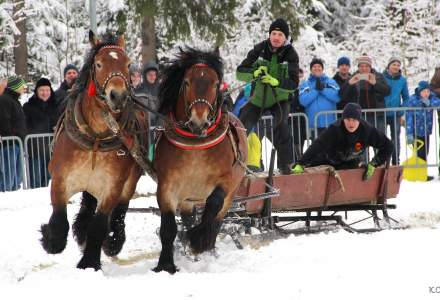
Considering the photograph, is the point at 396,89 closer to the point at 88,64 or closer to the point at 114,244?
the point at 114,244

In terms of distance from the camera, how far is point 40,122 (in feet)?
39.2

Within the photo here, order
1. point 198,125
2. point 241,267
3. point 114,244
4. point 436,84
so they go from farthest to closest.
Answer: point 436,84
point 114,244
point 241,267
point 198,125

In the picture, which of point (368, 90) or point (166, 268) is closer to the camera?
point (166, 268)

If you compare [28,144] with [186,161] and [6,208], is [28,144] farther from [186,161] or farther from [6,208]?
[186,161]

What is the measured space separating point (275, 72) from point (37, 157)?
4579 millimetres

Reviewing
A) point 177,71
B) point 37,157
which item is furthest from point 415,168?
point 177,71

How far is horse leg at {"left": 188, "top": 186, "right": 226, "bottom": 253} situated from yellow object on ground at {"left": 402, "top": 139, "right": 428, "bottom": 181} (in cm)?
666

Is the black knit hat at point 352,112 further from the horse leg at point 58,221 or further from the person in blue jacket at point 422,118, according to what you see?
A: the horse leg at point 58,221

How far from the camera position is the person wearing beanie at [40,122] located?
11.6m

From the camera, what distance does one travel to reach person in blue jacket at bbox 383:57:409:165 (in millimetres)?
12727

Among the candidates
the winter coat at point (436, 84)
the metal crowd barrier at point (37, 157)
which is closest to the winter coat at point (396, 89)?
the winter coat at point (436, 84)

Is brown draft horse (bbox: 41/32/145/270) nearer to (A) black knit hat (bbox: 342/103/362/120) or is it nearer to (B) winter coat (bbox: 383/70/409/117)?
(A) black knit hat (bbox: 342/103/362/120)

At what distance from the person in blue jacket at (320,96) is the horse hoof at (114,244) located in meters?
5.34

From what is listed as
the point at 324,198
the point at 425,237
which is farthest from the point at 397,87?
the point at 425,237
